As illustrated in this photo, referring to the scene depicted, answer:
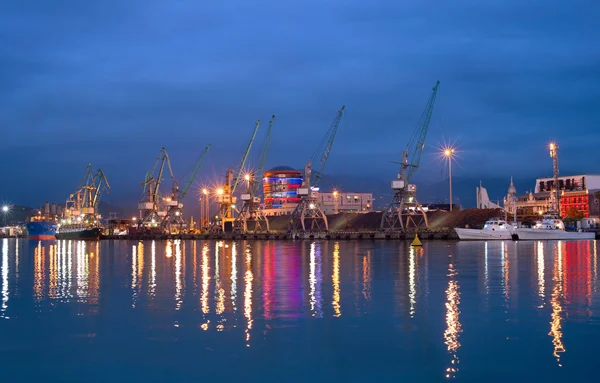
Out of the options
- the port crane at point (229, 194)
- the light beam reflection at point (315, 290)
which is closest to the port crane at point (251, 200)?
the port crane at point (229, 194)

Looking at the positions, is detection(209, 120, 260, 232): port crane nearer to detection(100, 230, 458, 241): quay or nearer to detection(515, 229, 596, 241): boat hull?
detection(100, 230, 458, 241): quay

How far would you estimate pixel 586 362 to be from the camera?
57.5 ft

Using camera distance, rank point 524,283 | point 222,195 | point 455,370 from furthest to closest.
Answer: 1. point 222,195
2. point 524,283
3. point 455,370

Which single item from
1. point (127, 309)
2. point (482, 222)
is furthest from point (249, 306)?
point (482, 222)

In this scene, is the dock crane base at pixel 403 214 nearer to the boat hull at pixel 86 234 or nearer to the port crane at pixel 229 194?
the port crane at pixel 229 194

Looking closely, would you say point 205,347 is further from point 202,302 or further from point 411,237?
point 411,237

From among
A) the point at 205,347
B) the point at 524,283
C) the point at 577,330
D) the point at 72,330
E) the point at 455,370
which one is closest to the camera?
the point at 455,370

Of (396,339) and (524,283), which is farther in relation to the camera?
(524,283)

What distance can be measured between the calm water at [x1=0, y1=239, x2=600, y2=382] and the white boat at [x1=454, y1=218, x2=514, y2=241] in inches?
2428

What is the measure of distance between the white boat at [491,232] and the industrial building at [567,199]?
53.9 metres

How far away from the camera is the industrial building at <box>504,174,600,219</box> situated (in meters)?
160

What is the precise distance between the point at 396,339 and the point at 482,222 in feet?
368

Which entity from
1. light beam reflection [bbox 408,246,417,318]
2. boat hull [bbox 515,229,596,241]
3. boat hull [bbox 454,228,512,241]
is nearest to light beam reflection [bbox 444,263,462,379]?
light beam reflection [bbox 408,246,417,318]

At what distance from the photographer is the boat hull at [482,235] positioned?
100062 mm
